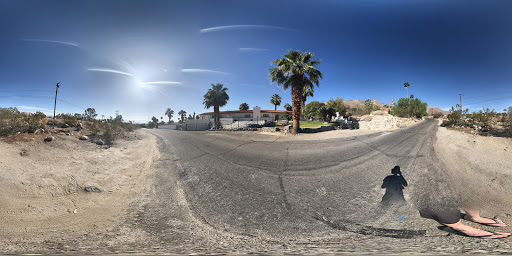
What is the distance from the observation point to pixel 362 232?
256 centimetres

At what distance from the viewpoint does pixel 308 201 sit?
3326 mm

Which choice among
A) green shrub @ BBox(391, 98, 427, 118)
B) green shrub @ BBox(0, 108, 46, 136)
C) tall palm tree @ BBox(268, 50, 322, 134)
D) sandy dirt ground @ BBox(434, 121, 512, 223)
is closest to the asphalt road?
sandy dirt ground @ BBox(434, 121, 512, 223)

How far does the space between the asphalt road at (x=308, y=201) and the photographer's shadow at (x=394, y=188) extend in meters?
0.02

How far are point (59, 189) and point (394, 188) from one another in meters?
6.93

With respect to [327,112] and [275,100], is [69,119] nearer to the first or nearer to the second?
[327,112]

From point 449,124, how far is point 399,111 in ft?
107

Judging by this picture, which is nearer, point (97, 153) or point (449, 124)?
point (97, 153)

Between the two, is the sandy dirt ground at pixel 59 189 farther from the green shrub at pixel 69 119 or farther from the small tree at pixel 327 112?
the small tree at pixel 327 112

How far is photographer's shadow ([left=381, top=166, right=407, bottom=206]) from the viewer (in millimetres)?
3232

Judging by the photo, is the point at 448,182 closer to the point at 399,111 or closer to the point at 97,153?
the point at 97,153

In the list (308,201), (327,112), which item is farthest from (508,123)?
(327,112)

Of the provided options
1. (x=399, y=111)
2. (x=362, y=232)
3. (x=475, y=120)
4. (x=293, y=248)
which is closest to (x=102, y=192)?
(x=293, y=248)

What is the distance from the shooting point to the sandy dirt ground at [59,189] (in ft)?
7.77

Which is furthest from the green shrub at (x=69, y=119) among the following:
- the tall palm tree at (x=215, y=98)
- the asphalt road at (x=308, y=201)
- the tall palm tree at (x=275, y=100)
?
the tall palm tree at (x=275, y=100)
